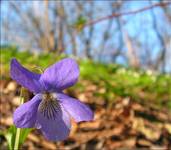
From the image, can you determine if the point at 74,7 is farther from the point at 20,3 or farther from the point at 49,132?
the point at 49,132

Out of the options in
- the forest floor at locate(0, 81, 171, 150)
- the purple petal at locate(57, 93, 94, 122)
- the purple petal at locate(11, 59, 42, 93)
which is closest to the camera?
the purple petal at locate(11, 59, 42, 93)

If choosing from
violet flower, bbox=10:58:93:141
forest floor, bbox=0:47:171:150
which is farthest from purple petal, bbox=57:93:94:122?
forest floor, bbox=0:47:171:150

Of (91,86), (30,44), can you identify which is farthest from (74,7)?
(91,86)

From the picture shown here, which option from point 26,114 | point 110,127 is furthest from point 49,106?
point 110,127

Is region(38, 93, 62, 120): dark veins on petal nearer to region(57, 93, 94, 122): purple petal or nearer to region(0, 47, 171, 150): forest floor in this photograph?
region(57, 93, 94, 122): purple petal

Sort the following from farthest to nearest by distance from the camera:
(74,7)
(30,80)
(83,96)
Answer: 1. (74,7)
2. (83,96)
3. (30,80)

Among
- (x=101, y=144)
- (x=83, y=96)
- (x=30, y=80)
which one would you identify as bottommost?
(x=101, y=144)

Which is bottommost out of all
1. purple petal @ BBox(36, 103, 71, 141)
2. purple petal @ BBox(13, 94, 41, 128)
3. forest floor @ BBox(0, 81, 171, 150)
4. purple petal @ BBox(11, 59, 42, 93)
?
forest floor @ BBox(0, 81, 171, 150)
